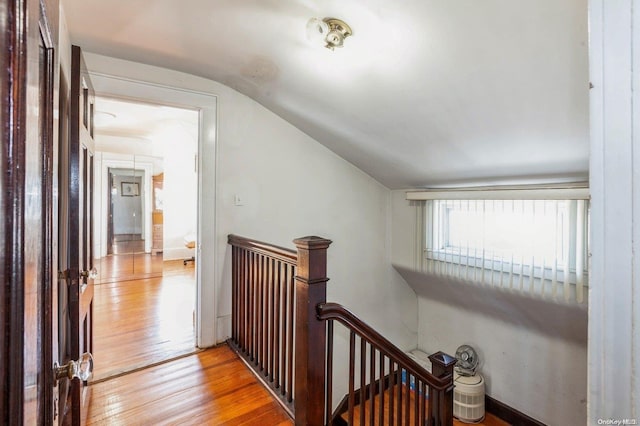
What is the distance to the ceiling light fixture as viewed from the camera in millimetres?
1666

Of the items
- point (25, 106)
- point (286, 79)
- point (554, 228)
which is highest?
point (286, 79)

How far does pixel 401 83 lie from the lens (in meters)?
2.04

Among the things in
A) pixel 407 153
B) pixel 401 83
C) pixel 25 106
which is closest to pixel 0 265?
pixel 25 106

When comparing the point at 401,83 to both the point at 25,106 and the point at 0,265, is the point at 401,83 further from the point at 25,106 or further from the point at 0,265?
the point at 0,265

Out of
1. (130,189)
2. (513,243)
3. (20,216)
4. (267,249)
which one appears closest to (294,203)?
(267,249)

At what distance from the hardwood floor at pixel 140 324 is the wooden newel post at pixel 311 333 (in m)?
1.42

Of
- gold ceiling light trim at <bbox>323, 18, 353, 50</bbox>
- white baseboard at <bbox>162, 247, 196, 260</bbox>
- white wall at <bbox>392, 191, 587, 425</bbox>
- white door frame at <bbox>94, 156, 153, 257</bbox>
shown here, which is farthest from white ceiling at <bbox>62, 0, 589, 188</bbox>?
white baseboard at <bbox>162, 247, 196, 260</bbox>

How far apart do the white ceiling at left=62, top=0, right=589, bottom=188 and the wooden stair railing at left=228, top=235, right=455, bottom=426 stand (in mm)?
1182

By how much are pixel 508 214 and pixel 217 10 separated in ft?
8.74

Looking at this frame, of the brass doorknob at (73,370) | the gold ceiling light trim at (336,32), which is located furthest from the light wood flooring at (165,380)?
the gold ceiling light trim at (336,32)

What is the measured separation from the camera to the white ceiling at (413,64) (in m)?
1.51

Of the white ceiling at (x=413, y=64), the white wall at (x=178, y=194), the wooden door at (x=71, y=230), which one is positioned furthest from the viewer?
the white wall at (x=178, y=194)

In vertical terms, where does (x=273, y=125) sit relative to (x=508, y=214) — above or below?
above

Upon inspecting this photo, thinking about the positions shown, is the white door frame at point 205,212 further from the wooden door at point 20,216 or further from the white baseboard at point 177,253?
the white baseboard at point 177,253
